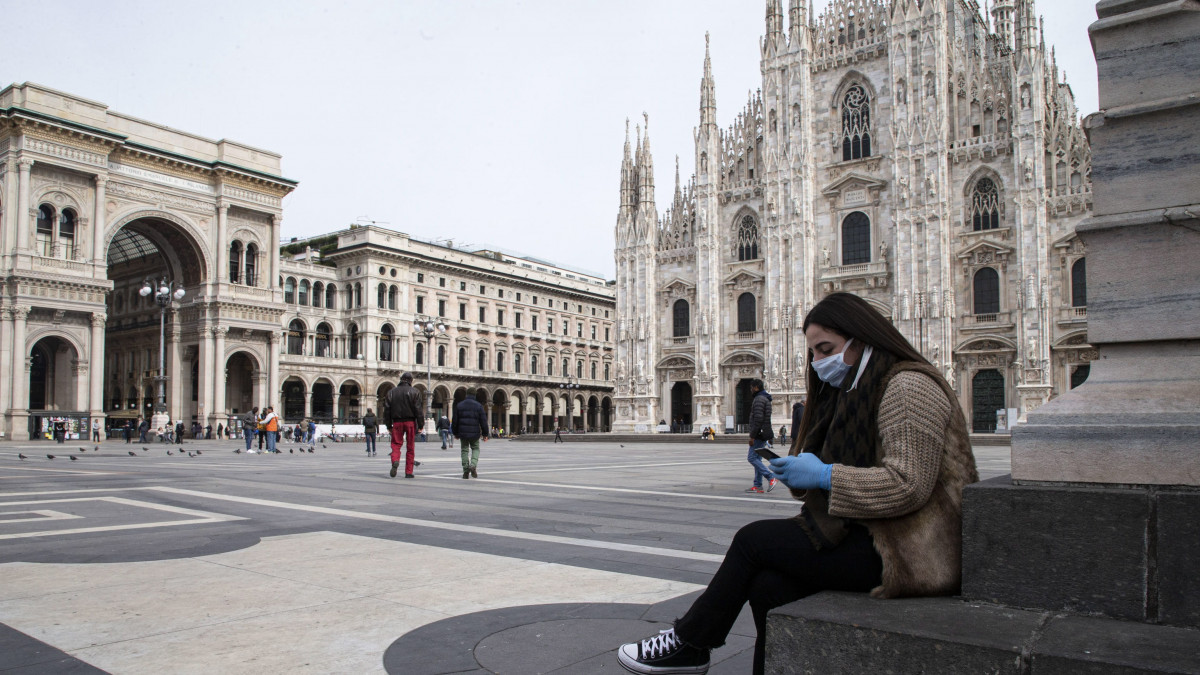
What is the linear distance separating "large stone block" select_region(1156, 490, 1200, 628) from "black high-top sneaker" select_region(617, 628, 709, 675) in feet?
4.13

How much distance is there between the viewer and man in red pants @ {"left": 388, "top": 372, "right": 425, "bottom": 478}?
12109 millimetres

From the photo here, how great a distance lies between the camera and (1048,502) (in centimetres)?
237

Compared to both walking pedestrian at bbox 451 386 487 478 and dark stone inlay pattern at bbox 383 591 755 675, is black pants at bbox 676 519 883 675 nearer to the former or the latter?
dark stone inlay pattern at bbox 383 591 755 675

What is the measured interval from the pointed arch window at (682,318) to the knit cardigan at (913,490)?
1632 inches

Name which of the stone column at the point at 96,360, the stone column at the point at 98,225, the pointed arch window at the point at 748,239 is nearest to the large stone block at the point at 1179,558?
the pointed arch window at the point at 748,239

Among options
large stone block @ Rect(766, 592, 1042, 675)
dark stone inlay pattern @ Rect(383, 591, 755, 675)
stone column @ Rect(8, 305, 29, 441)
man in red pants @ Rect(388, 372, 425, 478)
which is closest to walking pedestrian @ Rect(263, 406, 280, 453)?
man in red pants @ Rect(388, 372, 425, 478)

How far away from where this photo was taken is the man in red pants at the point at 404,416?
39.7 feet

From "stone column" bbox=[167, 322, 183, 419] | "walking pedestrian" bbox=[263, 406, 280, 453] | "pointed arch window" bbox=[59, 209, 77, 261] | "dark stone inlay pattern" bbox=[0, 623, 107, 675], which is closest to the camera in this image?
"dark stone inlay pattern" bbox=[0, 623, 107, 675]

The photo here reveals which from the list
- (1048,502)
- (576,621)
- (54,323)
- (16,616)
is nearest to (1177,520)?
(1048,502)

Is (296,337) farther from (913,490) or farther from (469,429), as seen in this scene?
(913,490)

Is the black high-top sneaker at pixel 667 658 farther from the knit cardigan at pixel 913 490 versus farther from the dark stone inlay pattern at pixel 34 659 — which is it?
the dark stone inlay pattern at pixel 34 659

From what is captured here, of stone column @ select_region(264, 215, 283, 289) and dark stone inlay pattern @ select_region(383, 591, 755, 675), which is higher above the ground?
stone column @ select_region(264, 215, 283, 289)

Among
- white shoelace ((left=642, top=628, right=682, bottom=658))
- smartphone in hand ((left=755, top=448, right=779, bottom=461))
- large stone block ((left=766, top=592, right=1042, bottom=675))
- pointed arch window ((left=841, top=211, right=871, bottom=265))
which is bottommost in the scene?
white shoelace ((left=642, top=628, right=682, bottom=658))

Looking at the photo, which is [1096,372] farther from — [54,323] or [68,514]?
[54,323]
